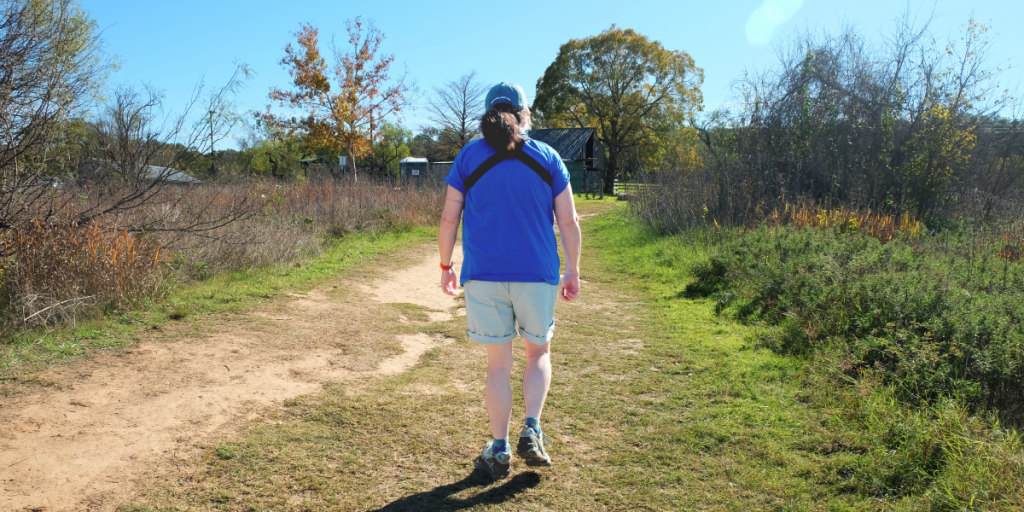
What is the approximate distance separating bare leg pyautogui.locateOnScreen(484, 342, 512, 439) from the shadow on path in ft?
0.93

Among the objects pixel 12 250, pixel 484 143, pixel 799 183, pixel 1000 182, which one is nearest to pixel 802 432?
pixel 484 143

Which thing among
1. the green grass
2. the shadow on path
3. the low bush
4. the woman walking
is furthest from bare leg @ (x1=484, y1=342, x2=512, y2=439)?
the green grass

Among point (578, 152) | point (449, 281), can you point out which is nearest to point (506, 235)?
point (449, 281)

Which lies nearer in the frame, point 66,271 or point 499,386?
point 499,386

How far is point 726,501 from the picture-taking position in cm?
283

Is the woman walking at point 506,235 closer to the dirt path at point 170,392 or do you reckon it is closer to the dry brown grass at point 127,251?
the dirt path at point 170,392

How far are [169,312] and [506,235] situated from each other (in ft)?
15.3

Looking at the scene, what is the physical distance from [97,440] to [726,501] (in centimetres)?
333

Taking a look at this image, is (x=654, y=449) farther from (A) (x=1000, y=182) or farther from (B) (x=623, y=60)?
(B) (x=623, y=60)

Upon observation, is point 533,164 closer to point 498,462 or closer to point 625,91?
point 498,462

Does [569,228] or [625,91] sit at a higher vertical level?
[625,91]

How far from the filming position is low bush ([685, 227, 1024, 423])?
12.4 ft

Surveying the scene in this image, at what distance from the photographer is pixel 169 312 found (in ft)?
19.4

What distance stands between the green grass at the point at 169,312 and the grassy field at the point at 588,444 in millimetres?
2118
